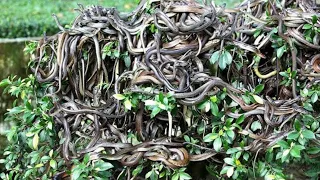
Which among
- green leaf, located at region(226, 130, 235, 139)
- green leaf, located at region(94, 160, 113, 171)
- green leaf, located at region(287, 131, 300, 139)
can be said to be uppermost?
green leaf, located at region(287, 131, 300, 139)

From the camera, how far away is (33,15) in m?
5.88

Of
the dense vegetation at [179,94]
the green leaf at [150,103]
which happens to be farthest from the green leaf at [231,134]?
the green leaf at [150,103]

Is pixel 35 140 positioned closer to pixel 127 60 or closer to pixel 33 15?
pixel 127 60

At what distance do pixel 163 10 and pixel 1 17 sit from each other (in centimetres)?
440

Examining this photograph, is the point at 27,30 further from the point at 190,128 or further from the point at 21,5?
the point at 190,128

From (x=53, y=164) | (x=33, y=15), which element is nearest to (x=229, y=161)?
(x=53, y=164)

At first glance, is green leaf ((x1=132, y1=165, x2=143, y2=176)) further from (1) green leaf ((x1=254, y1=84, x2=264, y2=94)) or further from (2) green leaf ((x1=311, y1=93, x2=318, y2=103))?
(2) green leaf ((x1=311, y1=93, x2=318, y2=103))

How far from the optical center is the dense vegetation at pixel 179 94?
136 centimetres

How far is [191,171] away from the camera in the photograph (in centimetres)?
161

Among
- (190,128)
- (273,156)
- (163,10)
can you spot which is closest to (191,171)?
(190,128)

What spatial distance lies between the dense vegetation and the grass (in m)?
2.95

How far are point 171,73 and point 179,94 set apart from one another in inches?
3.1

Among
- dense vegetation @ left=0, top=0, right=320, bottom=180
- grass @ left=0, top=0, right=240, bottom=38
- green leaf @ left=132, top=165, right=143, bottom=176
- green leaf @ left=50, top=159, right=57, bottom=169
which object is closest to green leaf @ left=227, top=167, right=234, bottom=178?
dense vegetation @ left=0, top=0, right=320, bottom=180

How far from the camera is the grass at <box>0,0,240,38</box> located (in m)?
5.25
